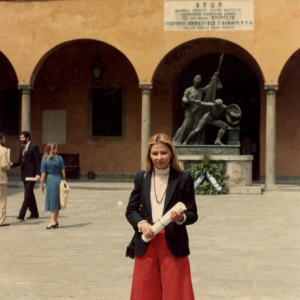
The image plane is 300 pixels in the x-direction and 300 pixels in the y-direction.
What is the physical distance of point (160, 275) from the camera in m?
3.75

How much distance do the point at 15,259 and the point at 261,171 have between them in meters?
13.5

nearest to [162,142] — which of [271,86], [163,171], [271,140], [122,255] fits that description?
[163,171]

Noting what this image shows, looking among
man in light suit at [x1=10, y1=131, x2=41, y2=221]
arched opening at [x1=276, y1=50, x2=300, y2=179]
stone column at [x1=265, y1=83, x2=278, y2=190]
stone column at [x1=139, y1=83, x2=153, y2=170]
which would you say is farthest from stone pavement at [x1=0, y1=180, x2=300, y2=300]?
arched opening at [x1=276, y1=50, x2=300, y2=179]

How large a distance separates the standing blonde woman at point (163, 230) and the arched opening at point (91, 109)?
15.9 metres

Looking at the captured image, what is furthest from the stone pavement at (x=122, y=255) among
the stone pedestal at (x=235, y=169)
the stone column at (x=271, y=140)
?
→ the stone column at (x=271, y=140)

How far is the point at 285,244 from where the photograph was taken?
7754 millimetres

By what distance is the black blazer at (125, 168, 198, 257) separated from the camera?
12.2 ft

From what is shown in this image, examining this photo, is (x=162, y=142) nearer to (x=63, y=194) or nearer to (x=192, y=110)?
(x=63, y=194)

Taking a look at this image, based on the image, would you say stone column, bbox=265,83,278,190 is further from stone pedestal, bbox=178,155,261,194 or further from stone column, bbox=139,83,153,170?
stone column, bbox=139,83,153,170

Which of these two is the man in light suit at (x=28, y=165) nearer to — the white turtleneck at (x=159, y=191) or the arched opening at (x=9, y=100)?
the white turtleneck at (x=159, y=191)

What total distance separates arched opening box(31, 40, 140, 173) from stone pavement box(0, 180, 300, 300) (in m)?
7.85

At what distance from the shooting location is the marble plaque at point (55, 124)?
2022cm

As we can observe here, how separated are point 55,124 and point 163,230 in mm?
16848

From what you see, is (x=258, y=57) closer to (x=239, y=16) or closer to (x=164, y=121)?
(x=239, y=16)
